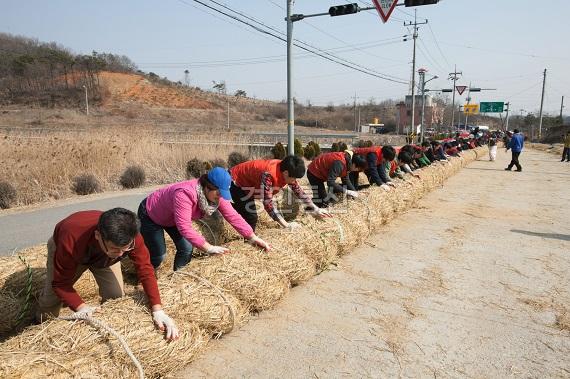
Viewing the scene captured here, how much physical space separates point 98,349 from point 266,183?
2787 millimetres

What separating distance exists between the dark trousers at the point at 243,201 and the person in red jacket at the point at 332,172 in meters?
1.64

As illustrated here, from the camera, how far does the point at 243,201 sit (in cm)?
555

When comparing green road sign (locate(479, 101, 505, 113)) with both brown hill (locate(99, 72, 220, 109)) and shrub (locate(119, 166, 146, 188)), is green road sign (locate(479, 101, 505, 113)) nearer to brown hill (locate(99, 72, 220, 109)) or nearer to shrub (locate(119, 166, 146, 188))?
brown hill (locate(99, 72, 220, 109))

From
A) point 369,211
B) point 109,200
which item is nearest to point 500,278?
point 369,211

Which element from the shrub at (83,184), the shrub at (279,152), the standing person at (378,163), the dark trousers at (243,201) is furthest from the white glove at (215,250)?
the shrub at (279,152)

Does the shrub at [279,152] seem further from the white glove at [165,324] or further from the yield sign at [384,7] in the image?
the white glove at [165,324]

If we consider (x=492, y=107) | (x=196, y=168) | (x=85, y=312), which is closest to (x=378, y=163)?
(x=85, y=312)

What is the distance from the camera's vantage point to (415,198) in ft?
31.1

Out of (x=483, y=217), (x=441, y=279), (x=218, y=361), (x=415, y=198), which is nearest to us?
(x=218, y=361)

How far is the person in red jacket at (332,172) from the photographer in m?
6.73

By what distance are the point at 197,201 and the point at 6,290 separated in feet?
6.18

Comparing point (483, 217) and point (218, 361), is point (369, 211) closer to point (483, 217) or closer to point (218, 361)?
point (483, 217)

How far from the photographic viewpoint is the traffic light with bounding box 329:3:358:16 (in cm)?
1226

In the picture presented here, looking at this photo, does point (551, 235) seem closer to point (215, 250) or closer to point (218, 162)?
point (215, 250)
